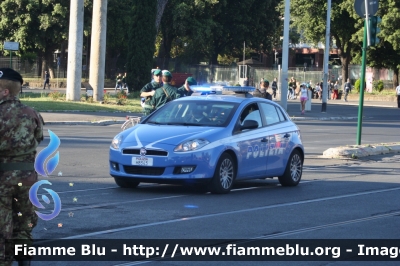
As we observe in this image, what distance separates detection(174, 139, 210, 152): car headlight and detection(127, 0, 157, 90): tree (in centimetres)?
3695

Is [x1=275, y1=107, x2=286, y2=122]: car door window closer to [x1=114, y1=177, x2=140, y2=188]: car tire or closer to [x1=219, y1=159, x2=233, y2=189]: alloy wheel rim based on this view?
[x1=219, y1=159, x2=233, y2=189]: alloy wheel rim

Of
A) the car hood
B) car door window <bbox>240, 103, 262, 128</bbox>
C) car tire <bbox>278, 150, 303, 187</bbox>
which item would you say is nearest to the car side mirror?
car door window <bbox>240, 103, 262, 128</bbox>

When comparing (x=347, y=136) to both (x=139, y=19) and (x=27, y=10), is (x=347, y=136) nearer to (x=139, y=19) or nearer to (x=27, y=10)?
(x=139, y=19)

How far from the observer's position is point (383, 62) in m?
75.4

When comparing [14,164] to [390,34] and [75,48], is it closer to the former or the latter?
[75,48]

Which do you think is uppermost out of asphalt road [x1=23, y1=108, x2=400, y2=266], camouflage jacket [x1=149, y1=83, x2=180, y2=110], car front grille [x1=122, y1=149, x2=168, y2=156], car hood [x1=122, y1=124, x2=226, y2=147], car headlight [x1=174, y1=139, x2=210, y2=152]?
camouflage jacket [x1=149, y1=83, x2=180, y2=110]

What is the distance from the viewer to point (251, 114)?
14023 mm

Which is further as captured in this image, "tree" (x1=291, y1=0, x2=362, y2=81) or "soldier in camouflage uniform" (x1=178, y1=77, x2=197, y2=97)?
"tree" (x1=291, y1=0, x2=362, y2=81)

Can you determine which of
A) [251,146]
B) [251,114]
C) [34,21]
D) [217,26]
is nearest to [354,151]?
[251,114]

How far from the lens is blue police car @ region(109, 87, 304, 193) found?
12.3 m

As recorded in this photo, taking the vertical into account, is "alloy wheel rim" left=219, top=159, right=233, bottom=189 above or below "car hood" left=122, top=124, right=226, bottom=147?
below

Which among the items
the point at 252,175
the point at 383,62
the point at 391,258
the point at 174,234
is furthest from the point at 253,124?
the point at 383,62

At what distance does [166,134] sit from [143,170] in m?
0.70

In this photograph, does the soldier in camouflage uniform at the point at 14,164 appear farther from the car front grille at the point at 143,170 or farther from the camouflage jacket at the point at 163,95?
the camouflage jacket at the point at 163,95
